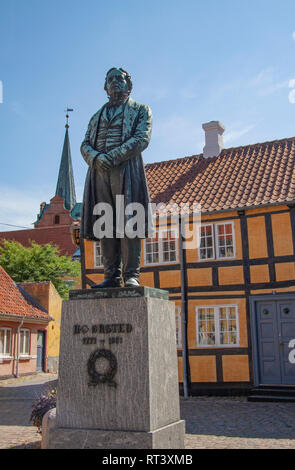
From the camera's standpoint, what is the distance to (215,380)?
13281 mm

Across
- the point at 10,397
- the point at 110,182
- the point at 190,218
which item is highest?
the point at 190,218

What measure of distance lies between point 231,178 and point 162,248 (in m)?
3.18

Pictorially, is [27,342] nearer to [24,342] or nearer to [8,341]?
[24,342]

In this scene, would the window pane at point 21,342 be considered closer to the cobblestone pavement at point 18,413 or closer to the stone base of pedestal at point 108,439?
the cobblestone pavement at point 18,413

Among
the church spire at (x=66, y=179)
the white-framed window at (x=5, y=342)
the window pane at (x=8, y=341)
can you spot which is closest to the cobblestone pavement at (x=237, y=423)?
the white-framed window at (x=5, y=342)

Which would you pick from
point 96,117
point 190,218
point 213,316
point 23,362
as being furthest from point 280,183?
point 23,362

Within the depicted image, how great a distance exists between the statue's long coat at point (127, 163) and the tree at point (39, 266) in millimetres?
26171

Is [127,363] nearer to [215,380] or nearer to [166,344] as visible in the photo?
A: [166,344]

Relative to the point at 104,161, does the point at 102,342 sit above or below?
below

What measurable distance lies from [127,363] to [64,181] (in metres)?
59.0

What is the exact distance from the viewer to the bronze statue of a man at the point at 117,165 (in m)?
5.10

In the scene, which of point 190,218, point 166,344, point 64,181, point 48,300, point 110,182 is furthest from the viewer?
point 64,181

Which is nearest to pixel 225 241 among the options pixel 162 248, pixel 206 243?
pixel 206 243

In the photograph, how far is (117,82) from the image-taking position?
5.30m
